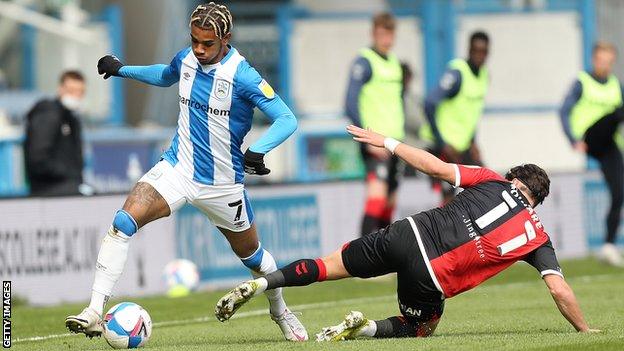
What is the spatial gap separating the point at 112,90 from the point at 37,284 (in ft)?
30.7

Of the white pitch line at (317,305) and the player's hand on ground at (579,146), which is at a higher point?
the player's hand on ground at (579,146)

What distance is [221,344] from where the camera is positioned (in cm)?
997

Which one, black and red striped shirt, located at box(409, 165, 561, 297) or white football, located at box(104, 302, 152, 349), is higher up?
black and red striped shirt, located at box(409, 165, 561, 297)

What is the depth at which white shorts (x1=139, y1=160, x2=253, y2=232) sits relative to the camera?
33.1ft

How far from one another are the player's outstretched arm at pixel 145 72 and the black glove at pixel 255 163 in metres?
0.95

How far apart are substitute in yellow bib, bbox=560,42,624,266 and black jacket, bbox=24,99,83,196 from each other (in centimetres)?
537

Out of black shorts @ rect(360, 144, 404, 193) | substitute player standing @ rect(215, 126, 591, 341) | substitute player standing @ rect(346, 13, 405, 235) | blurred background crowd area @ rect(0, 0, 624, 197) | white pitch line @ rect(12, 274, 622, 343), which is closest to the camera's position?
substitute player standing @ rect(215, 126, 591, 341)

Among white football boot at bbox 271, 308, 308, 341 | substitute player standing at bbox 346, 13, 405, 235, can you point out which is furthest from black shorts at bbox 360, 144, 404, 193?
white football boot at bbox 271, 308, 308, 341

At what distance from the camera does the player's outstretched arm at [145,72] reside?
10.3 meters

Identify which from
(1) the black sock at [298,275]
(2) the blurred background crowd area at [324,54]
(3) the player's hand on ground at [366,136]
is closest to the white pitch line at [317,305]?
(1) the black sock at [298,275]

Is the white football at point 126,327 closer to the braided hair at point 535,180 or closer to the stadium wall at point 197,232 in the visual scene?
the braided hair at point 535,180

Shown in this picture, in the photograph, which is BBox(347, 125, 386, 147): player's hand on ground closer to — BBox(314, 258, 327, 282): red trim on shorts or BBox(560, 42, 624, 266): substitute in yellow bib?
BBox(314, 258, 327, 282): red trim on shorts

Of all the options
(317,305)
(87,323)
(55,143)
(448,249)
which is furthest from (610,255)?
(87,323)

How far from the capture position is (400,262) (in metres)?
9.78
